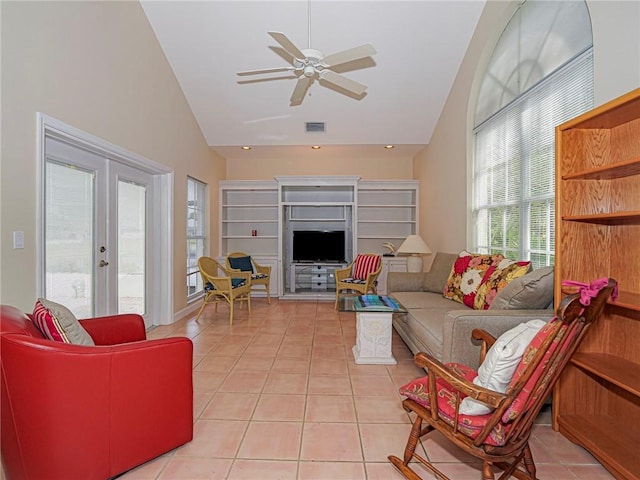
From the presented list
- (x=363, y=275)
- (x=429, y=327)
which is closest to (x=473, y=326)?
(x=429, y=327)

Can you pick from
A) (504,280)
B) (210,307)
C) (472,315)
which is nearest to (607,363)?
(472,315)

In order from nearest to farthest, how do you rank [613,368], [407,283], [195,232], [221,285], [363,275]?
[613,368] < [407,283] < [221,285] < [363,275] < [195,232]

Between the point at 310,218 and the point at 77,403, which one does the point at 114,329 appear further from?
the point at 310,218

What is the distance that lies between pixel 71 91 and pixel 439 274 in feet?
13.4

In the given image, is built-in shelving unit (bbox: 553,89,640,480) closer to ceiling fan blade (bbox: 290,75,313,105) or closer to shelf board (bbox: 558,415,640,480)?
shelf board (bbox: 558,415,640,480)

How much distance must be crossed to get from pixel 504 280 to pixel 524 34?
2.31 m

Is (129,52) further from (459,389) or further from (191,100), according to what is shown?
(459,389)

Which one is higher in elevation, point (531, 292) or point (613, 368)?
point (531, 292)

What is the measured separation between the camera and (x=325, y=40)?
4.52 meters

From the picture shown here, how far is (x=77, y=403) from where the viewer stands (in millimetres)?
1687

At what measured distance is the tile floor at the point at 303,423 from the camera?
194cm

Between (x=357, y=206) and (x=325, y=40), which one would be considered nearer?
(x=325, y=40)

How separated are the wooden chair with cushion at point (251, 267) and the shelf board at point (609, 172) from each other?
4781mm

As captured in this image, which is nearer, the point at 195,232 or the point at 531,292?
the point at 531,292
